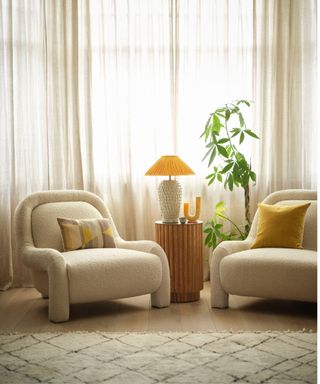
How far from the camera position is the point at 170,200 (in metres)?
5.03

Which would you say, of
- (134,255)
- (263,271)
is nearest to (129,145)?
(134,255)

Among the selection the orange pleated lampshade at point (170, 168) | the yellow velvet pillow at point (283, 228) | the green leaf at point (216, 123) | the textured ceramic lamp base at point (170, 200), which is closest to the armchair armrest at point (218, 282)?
the yellow velvet pillow at point (283, 228)

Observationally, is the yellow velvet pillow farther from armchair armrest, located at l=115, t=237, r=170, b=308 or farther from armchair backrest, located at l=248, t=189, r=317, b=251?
armchair armrest, located at l=115, t=237, r=170, b=308

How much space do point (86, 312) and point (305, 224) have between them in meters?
1.72

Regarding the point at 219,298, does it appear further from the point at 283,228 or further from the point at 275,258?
the point at 283,228

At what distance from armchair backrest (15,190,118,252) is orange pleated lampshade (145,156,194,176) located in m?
0.57

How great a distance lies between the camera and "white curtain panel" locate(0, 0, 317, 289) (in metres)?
5.61

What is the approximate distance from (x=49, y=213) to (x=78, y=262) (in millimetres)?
772

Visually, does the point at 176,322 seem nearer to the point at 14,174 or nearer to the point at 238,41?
the point at 14,174

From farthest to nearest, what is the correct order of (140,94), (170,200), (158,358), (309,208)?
1. (140,94)
2. (170,200)
3. (309,208)
4. (158,358)

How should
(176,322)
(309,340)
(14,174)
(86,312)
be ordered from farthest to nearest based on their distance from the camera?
1. (14,174)
2. (86,312)
3. (176,322)
4. (309,340)

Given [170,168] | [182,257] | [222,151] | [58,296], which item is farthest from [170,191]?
[58,296]

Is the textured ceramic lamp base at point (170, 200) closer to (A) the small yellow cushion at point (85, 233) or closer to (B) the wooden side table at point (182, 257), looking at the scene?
(B) the wooden side table at point (182, 257)

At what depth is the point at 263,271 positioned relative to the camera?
14.4ft
